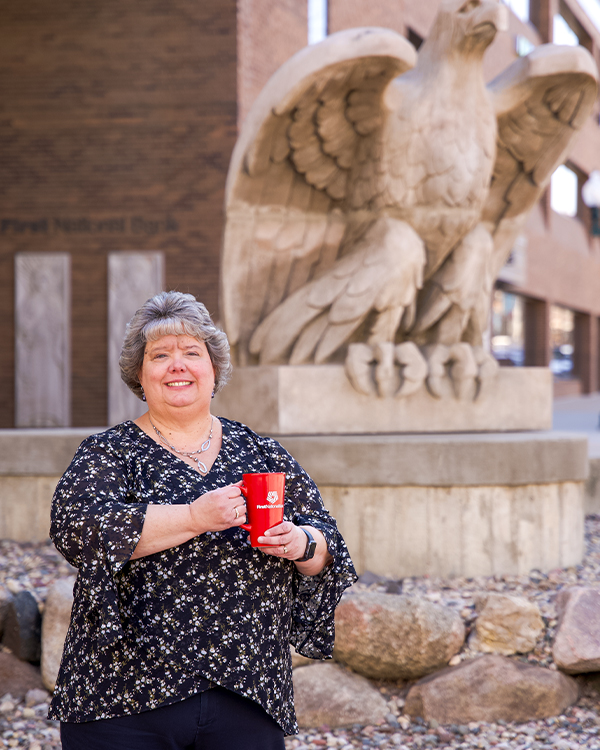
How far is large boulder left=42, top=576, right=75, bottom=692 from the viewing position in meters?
3.18

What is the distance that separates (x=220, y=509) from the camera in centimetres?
148

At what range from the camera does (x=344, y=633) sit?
317cm

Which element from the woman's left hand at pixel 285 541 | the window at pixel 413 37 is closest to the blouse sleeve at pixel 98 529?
the woman's left hand at pixel 285 541

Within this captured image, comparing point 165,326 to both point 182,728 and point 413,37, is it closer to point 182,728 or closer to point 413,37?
point 182,728

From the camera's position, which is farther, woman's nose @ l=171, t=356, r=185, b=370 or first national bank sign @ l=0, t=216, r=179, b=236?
first national bank sign @ l=0, t=216, r=179, b=236

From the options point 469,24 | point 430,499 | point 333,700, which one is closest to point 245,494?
point 333,700

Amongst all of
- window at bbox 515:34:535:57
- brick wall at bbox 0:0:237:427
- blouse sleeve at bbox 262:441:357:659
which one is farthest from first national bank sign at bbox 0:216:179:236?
window at bbox 515:34:535:57

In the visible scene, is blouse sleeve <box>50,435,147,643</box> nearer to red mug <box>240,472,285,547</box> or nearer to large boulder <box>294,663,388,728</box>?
red mug <box>240,472,285,547</box>

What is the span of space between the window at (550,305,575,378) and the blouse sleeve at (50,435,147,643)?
24248 mm

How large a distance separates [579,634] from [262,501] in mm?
2138

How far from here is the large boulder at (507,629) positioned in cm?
321

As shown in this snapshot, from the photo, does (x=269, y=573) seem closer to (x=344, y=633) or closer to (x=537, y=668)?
(x=344, y=633)

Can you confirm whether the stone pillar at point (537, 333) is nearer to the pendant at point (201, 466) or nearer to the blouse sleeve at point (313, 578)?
the blouse sleeve at point (313, 578)

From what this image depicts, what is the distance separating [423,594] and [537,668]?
2.12 ft
